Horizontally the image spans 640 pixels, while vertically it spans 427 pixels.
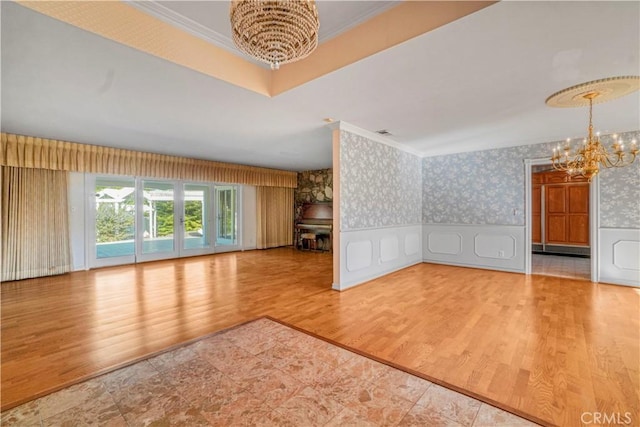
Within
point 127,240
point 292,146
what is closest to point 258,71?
point 292,146

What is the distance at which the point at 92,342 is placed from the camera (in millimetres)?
2480

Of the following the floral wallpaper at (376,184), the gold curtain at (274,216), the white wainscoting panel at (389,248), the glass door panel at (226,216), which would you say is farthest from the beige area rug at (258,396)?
the gold curtain at (274,216)

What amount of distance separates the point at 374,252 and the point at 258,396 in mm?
3325

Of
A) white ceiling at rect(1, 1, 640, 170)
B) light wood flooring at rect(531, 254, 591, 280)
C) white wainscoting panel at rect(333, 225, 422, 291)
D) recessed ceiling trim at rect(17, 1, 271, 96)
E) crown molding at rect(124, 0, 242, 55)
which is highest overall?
crown molding at rect(124, 0, 242, 55)

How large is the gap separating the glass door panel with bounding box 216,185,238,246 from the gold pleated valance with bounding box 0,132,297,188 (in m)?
0.59

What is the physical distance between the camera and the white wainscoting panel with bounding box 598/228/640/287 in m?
4.27

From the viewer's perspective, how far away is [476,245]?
18.5 feet

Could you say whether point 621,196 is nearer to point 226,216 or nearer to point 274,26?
point 274,26

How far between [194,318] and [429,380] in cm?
243

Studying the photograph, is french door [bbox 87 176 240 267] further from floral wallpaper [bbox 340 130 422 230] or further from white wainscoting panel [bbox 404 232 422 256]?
white wainscoting panel [bbox 404 232 422 256]

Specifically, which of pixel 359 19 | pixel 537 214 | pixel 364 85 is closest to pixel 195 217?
pixel 364 85

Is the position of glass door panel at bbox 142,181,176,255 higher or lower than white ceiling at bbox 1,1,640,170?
lower

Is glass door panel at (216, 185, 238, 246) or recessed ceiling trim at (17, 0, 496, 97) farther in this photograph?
glass door panel at (216, 185, 238, 246)

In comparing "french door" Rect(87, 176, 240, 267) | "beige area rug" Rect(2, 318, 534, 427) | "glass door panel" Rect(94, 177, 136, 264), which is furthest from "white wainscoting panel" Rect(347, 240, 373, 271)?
"glass door panel" Rect(94, 177, 136, 264)
